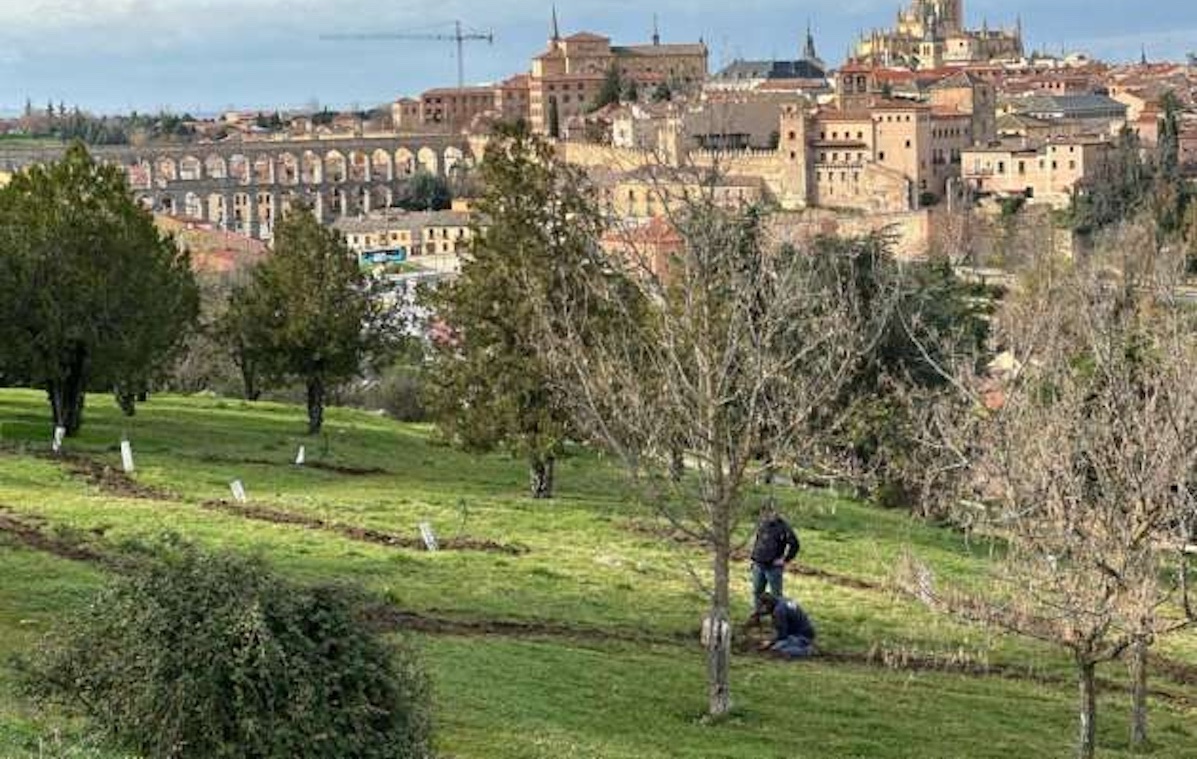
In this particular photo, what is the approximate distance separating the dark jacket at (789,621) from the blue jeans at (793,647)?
0.23ft

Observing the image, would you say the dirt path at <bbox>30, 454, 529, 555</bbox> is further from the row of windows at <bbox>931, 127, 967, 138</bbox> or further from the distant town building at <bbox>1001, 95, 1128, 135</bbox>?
the distant town building at <bbox>1001, 95, 1128, 135</bbox>

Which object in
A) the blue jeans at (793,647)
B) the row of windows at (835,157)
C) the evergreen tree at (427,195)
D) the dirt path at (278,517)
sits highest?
the row of windows at (835,157)

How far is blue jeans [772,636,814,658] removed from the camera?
60.0 feet

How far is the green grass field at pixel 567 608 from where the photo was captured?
1476 cm

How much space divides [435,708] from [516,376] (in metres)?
13.7

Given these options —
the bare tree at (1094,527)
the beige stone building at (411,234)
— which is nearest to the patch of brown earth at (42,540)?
the bare tree at (1094,527)

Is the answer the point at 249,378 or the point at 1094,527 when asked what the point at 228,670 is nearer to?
the point at 1094,527

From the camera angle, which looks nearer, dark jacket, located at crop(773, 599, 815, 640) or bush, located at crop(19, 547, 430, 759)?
bush, located at crop(19, 547, 430, 759)

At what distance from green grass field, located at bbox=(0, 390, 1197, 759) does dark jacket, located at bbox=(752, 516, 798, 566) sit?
3.43 ft

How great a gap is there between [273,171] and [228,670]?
163840mm

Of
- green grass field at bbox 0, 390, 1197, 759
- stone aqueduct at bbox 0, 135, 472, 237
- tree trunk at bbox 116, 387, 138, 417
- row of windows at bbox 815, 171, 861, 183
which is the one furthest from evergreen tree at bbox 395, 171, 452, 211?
green grass field at bbox 0, 390, 1197, 759

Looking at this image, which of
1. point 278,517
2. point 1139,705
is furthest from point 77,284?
point 1139,705

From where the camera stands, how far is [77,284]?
2959 cm

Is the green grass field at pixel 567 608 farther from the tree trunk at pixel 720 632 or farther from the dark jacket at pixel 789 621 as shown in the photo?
the dark jacket at pixel 789 621
